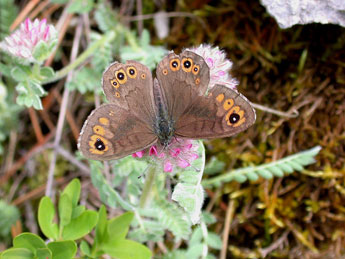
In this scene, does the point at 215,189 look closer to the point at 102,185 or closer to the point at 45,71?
the point at 102,185

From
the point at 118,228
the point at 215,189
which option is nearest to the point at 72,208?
the point at 118,228

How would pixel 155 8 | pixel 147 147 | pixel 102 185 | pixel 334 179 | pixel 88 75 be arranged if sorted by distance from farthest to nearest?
1. pixel 155 8
2. pixel 88 75
3. pixel 334 179
4. pixel 102 185
5. pixel 147 147

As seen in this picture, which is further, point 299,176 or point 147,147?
point 299,176

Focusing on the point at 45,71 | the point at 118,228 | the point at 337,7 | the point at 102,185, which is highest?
the point at 337,7

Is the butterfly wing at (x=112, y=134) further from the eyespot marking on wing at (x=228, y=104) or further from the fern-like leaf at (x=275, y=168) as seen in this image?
the fern-like leaf at (x=275, y=168)

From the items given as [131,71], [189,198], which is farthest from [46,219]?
[131,71]

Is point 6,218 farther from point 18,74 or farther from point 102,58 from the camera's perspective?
point 102,58

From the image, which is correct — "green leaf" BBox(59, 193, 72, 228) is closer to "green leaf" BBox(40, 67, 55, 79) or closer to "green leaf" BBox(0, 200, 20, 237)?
"green leaf" BBox(40, 67, 55, 79)
